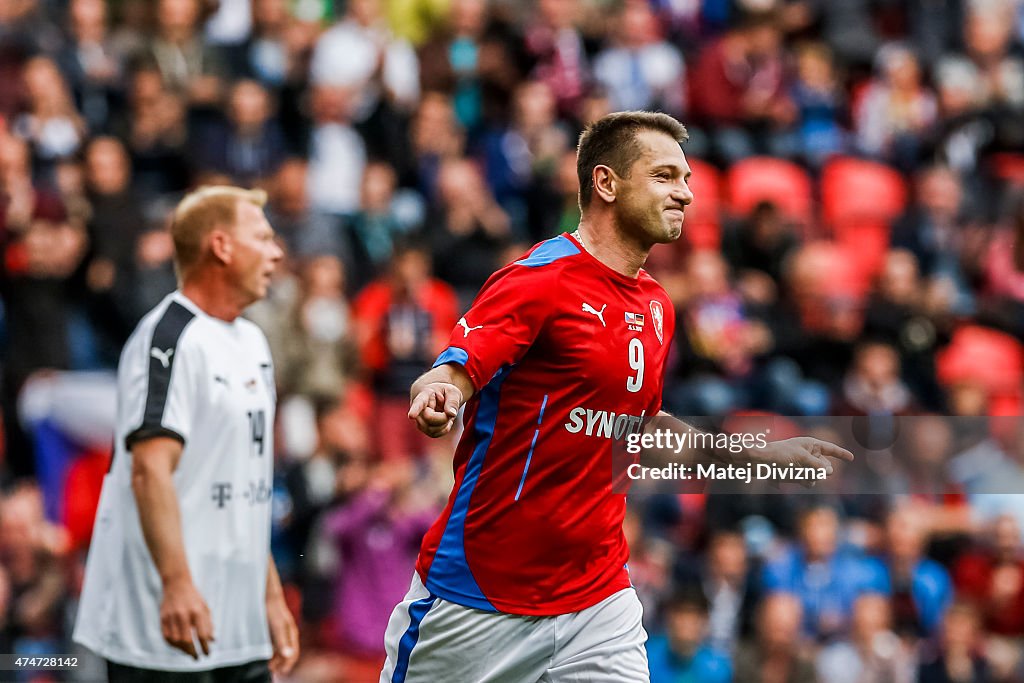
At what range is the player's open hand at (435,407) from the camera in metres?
4.35

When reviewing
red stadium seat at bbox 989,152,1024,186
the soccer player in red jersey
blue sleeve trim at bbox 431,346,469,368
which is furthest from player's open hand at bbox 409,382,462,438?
red stadium seat at bbox 989,152,1024,186

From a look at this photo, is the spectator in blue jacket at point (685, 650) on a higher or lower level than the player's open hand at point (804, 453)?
lower

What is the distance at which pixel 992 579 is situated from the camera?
10.9 m

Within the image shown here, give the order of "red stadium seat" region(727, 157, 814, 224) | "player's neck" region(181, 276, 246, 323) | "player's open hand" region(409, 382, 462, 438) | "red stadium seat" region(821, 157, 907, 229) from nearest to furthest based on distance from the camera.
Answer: "player's open hand" region(409, 382, 462, 438) < "player's neck" region(181, 276, 246, 323) < "red stadium seat" region(727, 157, 814, 224) < "red stadium seat" region(821, 157, 907, 229)

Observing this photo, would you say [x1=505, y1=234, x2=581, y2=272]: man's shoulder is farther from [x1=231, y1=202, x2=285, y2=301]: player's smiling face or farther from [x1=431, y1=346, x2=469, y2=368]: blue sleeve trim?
[x1=231, y1=202, x2=285, y2=301]: player's smiling face

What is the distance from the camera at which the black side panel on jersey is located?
18.5 ft

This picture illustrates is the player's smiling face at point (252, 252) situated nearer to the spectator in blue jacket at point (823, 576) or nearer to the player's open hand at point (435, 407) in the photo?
the player's open hand at point (435, 407)

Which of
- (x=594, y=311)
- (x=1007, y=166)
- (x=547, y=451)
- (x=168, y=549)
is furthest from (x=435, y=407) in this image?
(x=1007, y=166)

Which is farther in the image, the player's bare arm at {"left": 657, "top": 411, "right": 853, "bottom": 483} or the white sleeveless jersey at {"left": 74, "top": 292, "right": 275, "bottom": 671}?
the white sleeveless jersey at {"left": 74, "top": 292, "right": 275, "bottom": 671}

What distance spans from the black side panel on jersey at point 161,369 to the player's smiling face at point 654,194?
1774 millimetres

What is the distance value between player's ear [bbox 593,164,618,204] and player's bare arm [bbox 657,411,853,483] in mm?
834

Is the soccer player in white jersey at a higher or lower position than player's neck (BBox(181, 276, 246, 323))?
lower

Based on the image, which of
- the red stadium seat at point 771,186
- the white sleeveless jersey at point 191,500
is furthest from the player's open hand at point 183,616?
the red stadium seat at point 771,186

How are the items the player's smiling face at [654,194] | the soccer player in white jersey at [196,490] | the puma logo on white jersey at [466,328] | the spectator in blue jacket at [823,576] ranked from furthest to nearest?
1. the spectator in blue jacket at [823,576]
2. the soccer player in white jersey at [196,490]
3. the player's smiling face at [654,194]
4. the puma logo on white jersey at [466,328]
